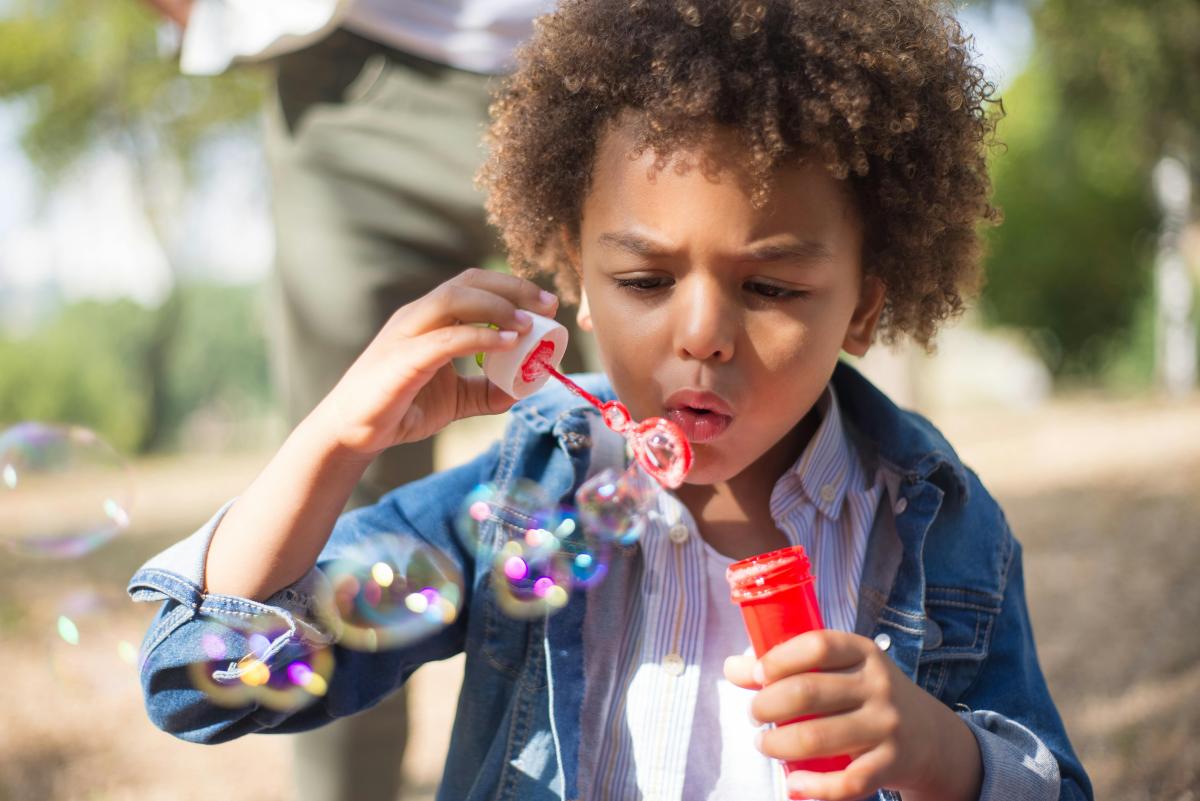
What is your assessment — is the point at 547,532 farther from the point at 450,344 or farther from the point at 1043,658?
the point at 1043,658

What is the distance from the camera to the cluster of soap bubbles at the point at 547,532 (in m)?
1.39

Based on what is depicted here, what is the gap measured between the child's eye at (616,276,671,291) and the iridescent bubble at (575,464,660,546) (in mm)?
239

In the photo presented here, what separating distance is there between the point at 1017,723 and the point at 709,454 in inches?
18.9

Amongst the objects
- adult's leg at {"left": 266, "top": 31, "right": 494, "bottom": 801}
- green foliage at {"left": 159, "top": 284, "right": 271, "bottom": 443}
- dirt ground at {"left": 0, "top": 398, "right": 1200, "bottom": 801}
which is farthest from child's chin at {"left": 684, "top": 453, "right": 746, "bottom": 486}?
green foliage at {"left": 159, "top": 284, "right": 271, "bottom": 443}

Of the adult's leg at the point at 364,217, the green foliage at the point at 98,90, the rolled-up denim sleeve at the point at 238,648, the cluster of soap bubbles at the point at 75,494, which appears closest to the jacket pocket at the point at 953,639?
the rolled-up denim sleeve at the point at 238,648

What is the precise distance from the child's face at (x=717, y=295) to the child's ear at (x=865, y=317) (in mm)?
129

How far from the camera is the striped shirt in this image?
134cm

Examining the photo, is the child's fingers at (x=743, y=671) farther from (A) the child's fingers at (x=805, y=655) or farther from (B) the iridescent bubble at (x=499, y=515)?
(B) the iridescent bubble at (x=499, y=515)

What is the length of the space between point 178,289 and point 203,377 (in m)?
1.03

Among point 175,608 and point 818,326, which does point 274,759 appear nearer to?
point 175,608

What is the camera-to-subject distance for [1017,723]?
1354 millimetres

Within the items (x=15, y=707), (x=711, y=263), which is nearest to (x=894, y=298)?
(x=711, y=263)

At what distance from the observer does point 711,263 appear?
1.24 m

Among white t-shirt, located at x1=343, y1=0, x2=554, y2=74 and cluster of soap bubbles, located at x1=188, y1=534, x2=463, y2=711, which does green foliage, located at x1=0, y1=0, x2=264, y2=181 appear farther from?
cluster of soap bubbles, located at x1=188, y1=534, x2=463, y2=711
